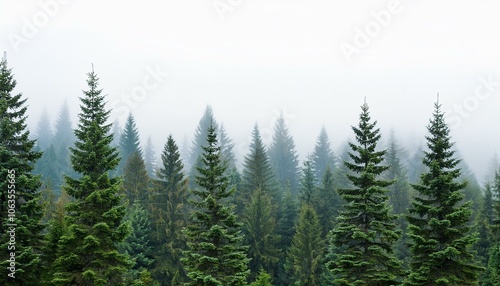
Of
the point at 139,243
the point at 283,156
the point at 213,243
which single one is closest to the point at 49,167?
the point at 283,156

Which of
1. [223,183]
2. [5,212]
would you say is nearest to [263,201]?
[223,183]

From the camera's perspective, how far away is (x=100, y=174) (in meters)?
22.7

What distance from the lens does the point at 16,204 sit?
73.6ft

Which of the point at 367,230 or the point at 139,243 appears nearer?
the point at 367,230

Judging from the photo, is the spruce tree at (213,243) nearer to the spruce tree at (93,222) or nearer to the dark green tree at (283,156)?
the spruce tree at (93,222)

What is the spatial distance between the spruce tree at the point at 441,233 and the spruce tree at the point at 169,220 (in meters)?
23.3

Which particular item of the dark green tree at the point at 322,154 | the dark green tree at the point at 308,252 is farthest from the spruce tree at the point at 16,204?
the dark green tree at the point at 322,154

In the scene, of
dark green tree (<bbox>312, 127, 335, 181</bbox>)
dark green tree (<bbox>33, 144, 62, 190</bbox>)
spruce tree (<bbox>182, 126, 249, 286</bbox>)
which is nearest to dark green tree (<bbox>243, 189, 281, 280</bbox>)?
spruce tree (<bbox>182, 126, 249, 286</bbox>)

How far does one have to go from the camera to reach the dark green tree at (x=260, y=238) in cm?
4300

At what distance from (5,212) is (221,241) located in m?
11.6

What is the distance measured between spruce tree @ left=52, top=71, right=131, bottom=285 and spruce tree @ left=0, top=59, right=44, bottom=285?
168 cm

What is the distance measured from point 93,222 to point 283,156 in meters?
77.8

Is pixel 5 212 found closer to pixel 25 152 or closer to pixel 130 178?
pixel 25 152

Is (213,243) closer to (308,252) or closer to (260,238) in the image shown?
(308,252)
